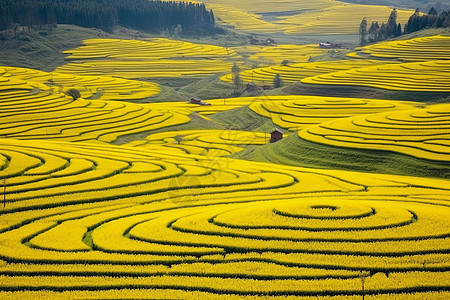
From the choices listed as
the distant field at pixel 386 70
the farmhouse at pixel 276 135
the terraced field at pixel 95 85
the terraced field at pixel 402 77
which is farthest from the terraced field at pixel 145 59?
the farmhouse at pixel 276 135

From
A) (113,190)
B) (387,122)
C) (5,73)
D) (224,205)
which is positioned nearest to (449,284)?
(224,205)

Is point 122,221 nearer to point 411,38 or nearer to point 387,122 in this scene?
point 387,122

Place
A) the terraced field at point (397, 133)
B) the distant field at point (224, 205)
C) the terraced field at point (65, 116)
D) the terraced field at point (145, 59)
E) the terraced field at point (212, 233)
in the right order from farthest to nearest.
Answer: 1. the terraced field at point (145, 59)
2. the terraced field at point (65, 116)
3. the terraced field at point (397, 133)
4. the distant field at point (224, 205)
5. the terraced field at point (212, 233)

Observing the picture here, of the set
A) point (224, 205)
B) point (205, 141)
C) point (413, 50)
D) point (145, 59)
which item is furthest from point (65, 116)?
point (145, 59)

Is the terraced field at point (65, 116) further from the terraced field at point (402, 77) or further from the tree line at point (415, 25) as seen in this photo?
the tree line at point (415, 25)

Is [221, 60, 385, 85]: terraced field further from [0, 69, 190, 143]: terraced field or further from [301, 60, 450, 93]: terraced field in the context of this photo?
[0, 69, 190, 143]: terraced field

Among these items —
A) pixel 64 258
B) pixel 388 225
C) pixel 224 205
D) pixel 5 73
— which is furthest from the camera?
pixel 5 73
